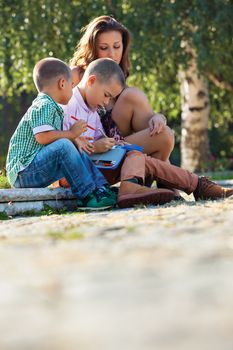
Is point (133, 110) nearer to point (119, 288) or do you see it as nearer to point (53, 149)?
point (53, 149)

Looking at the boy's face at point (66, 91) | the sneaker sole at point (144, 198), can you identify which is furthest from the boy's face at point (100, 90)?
the sneaker sole at point (144, 198)

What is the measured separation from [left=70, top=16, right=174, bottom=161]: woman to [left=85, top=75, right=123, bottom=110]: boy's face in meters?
0.28

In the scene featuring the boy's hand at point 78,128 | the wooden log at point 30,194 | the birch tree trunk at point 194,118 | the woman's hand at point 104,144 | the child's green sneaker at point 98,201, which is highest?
the boy's hand at point 78,128

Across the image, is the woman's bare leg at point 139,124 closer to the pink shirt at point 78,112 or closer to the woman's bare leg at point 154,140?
the woman's bare leg at point 154,140

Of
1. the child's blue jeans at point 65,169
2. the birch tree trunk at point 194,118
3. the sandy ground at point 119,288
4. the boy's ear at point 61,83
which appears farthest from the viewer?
the birch tree trunk at point 194,118

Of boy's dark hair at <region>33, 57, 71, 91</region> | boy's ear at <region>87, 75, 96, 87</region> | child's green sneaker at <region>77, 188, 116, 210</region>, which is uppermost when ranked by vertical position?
boy's dark hair at <region>33, 57, 71, 91</region>

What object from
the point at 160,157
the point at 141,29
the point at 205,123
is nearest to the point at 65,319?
the point at 160,157

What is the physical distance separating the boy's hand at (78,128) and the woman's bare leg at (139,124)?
1.77 ft

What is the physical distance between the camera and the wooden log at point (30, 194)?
5.42 m

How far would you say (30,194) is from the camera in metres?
5.49

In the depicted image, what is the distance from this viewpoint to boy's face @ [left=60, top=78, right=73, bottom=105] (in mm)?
5598

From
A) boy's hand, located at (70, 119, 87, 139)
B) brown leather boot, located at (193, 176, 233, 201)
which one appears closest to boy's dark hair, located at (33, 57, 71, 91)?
boy's hand, located at (70, 119, 87, 139)

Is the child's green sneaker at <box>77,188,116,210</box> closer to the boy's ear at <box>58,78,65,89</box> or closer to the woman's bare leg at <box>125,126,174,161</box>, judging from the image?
the woman's bare leg at <box>125,126,174,161</box>

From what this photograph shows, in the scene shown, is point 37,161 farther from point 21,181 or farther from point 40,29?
point 40,29
